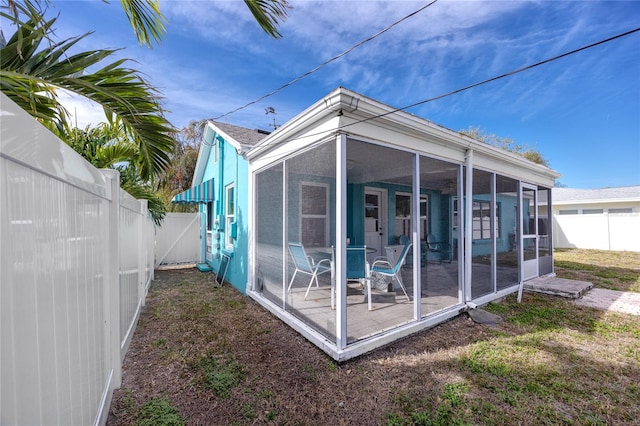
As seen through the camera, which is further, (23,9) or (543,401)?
(543,401)

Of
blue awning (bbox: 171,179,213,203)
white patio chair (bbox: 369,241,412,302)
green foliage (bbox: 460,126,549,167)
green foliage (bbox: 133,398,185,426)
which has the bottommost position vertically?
green foliage (bbox: 133,398,185,426)

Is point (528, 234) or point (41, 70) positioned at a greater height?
point (41, 70)

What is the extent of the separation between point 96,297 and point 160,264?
30.1 feet

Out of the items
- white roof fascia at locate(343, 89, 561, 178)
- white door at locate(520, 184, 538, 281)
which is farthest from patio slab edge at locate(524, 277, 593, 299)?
white roof fascia at locate(343, 89, 561, 178)

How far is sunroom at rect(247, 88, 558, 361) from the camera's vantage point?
11.7 feet

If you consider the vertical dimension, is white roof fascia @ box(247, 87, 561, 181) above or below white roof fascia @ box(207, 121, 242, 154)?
below

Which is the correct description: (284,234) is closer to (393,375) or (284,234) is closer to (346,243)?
(346,243)

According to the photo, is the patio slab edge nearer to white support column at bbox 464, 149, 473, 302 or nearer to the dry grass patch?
the dry grass patch

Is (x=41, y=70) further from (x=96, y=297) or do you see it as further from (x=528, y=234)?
(x=528, y=234)

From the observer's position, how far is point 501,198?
6422mm

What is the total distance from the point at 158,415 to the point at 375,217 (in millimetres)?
6858

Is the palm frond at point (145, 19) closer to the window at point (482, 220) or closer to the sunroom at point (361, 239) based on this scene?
the sunroom at point (361, 239)

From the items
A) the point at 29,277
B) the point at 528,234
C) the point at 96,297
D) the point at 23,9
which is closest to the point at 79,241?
the point at 96,297

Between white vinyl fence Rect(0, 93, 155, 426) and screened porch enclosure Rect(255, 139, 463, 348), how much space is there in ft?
7.72
